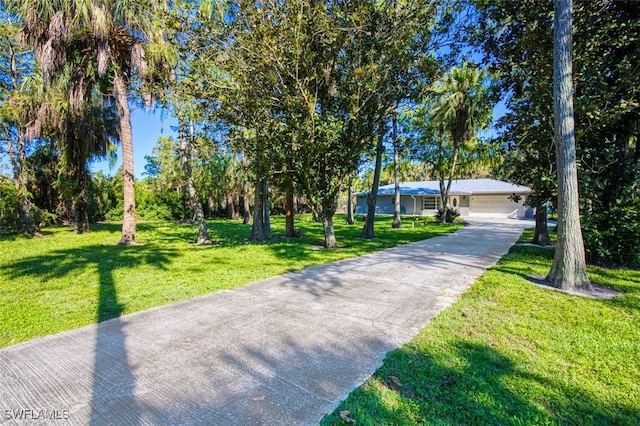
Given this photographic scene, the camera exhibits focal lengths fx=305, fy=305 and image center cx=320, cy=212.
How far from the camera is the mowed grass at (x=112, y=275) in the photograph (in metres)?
3.97

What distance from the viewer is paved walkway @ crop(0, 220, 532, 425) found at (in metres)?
2.11

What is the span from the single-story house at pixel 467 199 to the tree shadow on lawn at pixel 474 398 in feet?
80.2

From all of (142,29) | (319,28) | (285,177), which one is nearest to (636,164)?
(319,28)

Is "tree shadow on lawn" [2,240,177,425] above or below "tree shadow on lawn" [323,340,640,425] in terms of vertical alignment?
above

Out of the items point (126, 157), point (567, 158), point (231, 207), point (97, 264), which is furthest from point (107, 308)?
point (231, 207)

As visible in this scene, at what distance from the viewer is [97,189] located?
20734 millimetres

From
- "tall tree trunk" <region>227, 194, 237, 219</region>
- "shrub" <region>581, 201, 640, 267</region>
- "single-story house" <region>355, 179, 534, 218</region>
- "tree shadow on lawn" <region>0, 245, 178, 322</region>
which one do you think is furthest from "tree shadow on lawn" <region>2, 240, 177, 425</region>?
"single-story house" <region>355, 179, 534, 218</region>

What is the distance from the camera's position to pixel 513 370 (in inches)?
103

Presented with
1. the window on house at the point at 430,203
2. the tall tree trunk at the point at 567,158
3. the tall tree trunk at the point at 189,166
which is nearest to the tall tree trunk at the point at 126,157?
the tall tree trunk at the point at 189,166

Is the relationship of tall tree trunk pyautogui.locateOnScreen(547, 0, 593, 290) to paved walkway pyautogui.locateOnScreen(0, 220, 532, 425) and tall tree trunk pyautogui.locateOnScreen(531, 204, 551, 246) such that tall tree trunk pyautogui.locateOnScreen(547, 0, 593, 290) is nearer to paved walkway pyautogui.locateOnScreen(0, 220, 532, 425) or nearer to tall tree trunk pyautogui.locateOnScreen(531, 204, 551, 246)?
paved walkway pyautogui.locateOnScreen(0, 220, 532, 425)

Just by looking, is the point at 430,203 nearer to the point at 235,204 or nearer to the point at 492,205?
the point at 492,205

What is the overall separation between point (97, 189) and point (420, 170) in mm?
42096

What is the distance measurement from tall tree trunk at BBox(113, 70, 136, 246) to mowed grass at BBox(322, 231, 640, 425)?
36.0 ft

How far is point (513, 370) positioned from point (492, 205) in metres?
29.8
